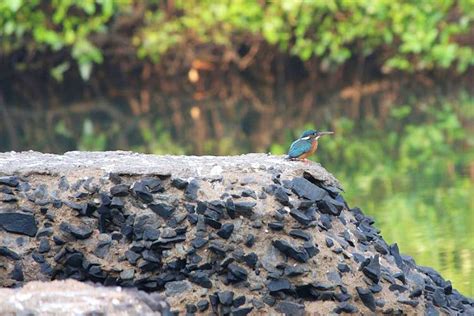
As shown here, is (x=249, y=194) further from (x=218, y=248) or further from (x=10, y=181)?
(x=10, y=181)

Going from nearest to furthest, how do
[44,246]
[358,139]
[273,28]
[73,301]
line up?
[73,301] < [44,246] < [358,139] < [273,28]

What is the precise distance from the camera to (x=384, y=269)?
3.70 meters

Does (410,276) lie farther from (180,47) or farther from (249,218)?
(180,47)

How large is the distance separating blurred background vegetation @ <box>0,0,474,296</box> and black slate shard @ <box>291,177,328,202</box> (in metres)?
3.91

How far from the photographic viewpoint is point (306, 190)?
12.4ft

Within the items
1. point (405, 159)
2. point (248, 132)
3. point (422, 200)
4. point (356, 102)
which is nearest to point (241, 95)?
point (356, 102)

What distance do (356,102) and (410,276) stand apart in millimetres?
7580

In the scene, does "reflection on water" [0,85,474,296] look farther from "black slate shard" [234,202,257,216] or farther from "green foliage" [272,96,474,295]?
"black slate shard" [234,202,257,216]

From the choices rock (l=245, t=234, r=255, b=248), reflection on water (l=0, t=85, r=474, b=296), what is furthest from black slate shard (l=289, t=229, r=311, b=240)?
reflection on water (l=0, t=85, r=474, b=296)

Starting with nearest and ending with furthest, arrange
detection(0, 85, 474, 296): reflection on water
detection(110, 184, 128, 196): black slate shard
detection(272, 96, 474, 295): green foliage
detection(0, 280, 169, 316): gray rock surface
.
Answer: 1. detection(0, 280, 169, 316): gray rock surface
2. detection(110, 184, 128, 196): black slate shard
3. detection(272, 96, 474, 295): green foliage
4. detection(0, 85, 474, 296): reflection on water

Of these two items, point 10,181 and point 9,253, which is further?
point 10,181

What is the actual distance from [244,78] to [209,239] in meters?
9.72

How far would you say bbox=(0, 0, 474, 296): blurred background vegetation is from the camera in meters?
9.10

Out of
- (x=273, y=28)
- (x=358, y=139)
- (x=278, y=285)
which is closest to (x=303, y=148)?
(x=278, y=285)
